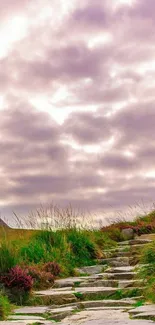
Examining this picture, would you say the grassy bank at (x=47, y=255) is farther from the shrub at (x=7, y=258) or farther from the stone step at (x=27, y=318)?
the stone step at (x=27, y=318)

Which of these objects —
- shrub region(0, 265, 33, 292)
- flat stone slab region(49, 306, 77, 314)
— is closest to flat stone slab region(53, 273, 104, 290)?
shrub region(0, 265, 33, 292)

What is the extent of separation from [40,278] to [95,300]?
1.63 m

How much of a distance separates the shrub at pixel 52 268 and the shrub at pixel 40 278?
55 centimetres

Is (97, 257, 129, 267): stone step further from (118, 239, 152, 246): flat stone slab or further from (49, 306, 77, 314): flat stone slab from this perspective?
(49, 306, 77, 314): flat stone slab

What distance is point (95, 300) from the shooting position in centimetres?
912

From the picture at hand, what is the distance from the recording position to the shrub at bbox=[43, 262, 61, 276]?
445 inches

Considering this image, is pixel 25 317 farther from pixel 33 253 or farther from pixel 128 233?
pixel 128 233

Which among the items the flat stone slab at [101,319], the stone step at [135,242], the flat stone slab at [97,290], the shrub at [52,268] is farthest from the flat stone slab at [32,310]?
the stone step at [135,242]

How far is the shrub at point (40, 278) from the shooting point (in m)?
10.3

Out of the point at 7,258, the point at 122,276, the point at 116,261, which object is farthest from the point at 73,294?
the point at 116,261

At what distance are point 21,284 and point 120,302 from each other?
181 centimetres

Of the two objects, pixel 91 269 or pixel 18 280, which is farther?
pixel 91 269

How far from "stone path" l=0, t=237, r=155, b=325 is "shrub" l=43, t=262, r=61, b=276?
14.7 inches

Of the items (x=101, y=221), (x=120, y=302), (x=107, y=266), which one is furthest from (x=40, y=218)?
(x=120, y=302)
